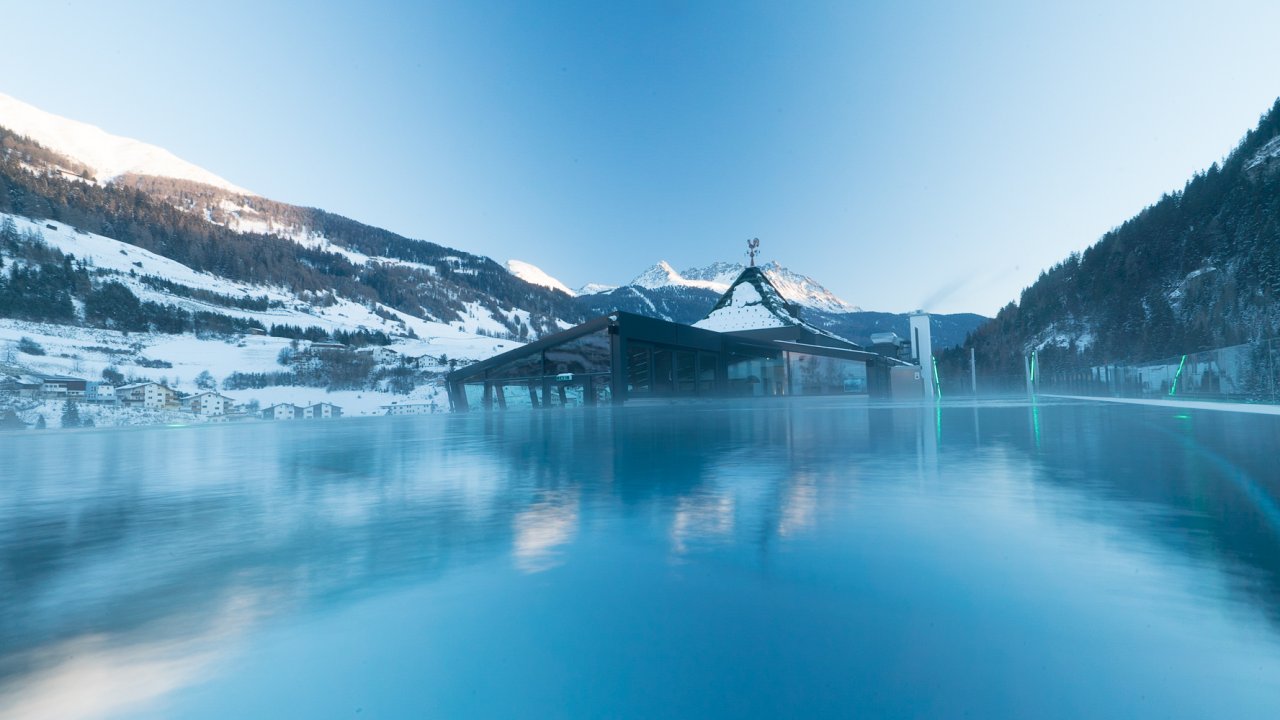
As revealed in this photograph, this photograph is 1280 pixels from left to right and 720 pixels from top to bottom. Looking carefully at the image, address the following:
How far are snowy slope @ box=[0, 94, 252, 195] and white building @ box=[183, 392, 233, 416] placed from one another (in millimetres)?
152816

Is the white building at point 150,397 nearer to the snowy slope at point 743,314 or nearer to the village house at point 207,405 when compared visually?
the village house at point 207,405

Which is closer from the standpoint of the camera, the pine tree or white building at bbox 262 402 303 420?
the pine tree

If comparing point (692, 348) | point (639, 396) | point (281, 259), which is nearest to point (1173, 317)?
point (692, 348)

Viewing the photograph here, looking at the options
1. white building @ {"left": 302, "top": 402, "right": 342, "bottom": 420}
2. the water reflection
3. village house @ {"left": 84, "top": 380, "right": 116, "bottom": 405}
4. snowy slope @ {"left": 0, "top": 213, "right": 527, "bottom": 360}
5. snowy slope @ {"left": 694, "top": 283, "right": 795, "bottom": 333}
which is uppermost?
snowy slope @ {"left": 0, "top": 213, "right": 527, "bottom": 360}

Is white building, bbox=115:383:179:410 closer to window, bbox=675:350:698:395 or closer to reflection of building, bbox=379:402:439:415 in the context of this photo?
reflection of building, bbox=379:402:439:415

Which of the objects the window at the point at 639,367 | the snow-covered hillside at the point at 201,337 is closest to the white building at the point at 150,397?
the snow-covered hillside at the point at 201,337

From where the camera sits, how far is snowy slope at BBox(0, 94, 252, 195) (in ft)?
540

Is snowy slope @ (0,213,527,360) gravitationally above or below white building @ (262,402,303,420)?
above

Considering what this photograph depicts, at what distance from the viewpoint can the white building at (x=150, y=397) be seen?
34219 millimetres

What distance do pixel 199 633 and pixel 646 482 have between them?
3.79m

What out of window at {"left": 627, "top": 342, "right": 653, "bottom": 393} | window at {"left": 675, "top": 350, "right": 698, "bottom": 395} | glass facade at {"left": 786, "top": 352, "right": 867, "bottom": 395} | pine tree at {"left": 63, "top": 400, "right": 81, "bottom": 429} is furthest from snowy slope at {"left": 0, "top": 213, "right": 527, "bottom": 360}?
window at {"left": 627, "top": 342, "right": 653, "bottom": 393}

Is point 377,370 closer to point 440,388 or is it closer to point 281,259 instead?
point 440,388

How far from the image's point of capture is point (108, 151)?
188875mm

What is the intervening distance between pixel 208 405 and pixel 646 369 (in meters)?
25.7
